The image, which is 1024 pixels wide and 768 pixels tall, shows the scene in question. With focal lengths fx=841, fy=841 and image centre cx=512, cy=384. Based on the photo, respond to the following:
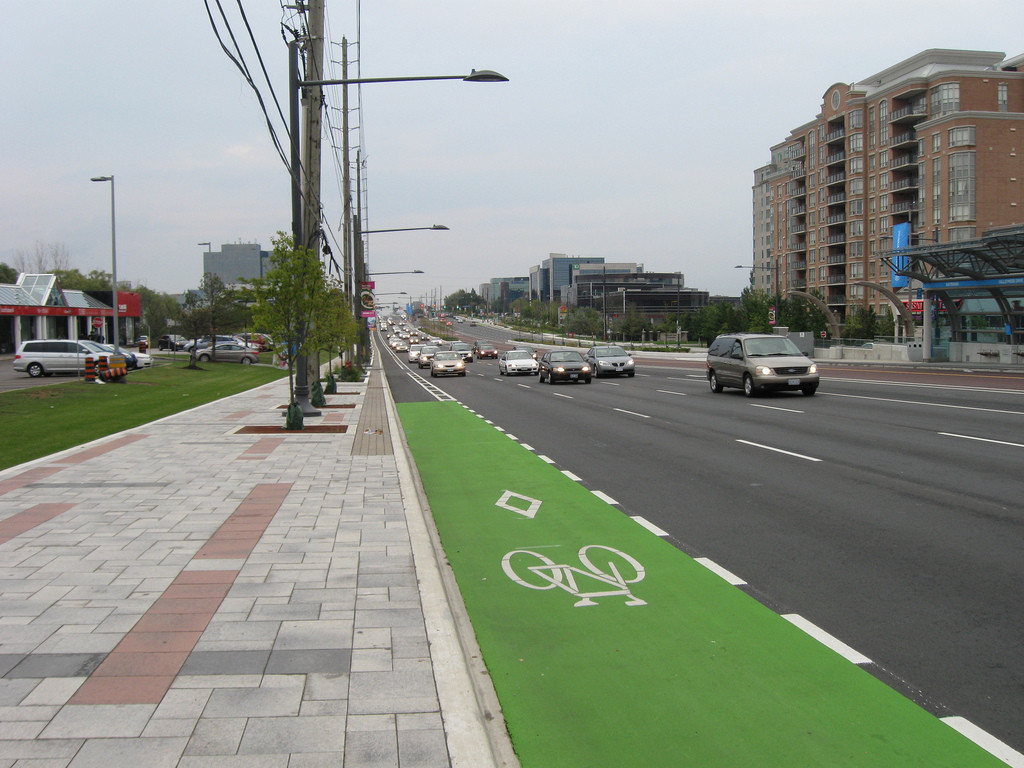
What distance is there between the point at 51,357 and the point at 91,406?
16849 millimetres

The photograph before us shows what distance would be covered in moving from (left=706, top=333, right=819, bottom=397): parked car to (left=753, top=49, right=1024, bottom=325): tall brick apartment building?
1833 inches

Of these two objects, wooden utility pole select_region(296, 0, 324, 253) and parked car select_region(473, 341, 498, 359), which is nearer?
wooden utility pole select_region(296, 0, 324, 253)

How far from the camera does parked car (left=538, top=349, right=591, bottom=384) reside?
33000mm

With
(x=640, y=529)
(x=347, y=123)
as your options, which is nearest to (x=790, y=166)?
(x=347, y=123)

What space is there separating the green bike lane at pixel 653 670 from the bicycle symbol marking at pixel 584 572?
0.06ft

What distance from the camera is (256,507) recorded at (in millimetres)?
8844

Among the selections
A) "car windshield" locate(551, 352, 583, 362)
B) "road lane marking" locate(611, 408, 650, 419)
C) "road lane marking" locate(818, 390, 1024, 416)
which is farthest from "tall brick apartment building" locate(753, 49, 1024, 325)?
"road lane marking" locate(611, 408, 650, 419)

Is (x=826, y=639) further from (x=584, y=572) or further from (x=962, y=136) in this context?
(x=962, y=136)

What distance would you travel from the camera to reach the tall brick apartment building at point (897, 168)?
71.1 meters

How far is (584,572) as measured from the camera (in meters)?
6.74

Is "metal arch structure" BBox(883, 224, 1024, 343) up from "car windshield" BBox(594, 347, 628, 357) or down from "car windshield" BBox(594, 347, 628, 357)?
up

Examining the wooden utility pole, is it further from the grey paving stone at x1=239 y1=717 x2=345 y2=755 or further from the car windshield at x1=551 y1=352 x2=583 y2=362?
the car windshield at x1=551 y1=352 x2=583 y2=362

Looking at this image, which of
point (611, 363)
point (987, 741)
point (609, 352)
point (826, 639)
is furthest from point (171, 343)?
point (987, 741)

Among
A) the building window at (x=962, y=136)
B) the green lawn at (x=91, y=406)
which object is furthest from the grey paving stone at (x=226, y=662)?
the building window at (x=962, y=136)
